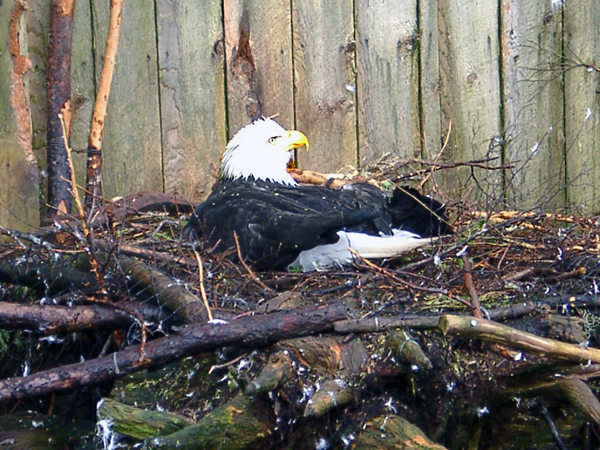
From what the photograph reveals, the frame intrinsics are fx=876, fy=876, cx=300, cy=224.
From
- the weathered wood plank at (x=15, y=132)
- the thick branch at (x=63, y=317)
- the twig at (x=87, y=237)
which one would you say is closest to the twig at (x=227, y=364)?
the thick branch at (x=63, y=317)

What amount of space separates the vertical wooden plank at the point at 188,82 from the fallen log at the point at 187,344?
196 cm

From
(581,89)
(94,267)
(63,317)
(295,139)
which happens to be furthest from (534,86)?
(63,317)

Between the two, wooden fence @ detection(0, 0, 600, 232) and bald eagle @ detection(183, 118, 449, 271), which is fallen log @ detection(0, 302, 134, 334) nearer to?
bald eagle @ detection(183, 118, 449, 271)

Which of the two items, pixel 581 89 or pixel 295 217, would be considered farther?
pixel 581 89

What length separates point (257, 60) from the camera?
466cm

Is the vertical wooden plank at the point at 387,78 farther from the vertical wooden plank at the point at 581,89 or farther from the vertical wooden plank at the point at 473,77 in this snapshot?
the vertical wooden plank at the point at 581,89

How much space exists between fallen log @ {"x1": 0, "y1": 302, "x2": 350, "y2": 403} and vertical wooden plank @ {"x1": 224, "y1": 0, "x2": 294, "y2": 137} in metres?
2.16

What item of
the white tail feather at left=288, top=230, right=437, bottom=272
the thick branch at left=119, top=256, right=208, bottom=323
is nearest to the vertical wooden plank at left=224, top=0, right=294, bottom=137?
the white tail feather at left=288, top=230, right=437, bottom=272

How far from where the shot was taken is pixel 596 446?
120 inches

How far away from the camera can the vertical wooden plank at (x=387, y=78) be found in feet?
15.5

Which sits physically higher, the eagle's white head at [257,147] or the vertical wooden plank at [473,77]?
the vertical wooden plank at [473,77]

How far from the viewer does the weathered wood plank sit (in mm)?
4176

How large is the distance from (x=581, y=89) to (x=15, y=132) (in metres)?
2.96

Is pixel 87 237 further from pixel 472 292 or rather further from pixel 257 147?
pixel 257 147
